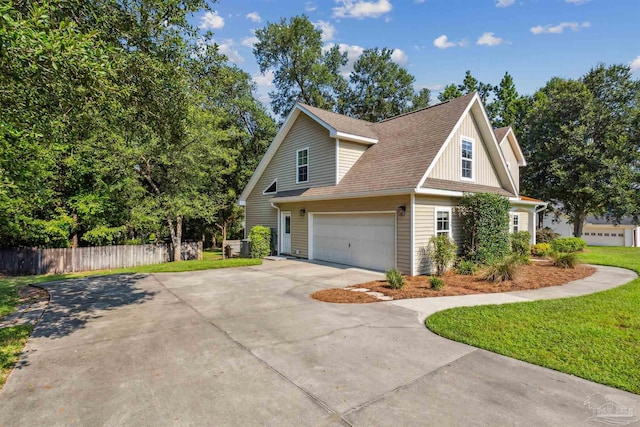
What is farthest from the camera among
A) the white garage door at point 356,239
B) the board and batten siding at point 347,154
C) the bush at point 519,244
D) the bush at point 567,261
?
the bush at point 519,244

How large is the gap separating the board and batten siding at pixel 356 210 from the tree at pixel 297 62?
17397mm

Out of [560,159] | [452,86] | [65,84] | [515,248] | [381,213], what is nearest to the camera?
[65,84]

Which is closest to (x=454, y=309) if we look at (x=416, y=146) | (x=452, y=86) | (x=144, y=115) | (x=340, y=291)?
(x=340, y=291)

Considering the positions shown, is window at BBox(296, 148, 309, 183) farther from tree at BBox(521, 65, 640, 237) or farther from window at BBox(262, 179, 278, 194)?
tree at BBox(521, 65, 640, 237)

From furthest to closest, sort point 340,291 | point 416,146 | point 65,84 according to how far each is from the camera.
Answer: point 416,146, point 340,291, point 65,84

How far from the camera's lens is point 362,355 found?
449cm

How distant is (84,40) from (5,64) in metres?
0.88

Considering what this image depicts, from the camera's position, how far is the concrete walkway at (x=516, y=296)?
6.96m

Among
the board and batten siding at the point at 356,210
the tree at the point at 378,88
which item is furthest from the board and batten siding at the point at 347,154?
the tree at the point at 378,88

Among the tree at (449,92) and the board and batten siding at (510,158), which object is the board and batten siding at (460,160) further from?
the tree at (449,92)

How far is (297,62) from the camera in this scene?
2856 cm

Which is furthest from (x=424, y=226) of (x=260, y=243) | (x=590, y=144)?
(x=590, y=144)

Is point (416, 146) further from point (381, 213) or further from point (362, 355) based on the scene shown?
point (362, 355)
